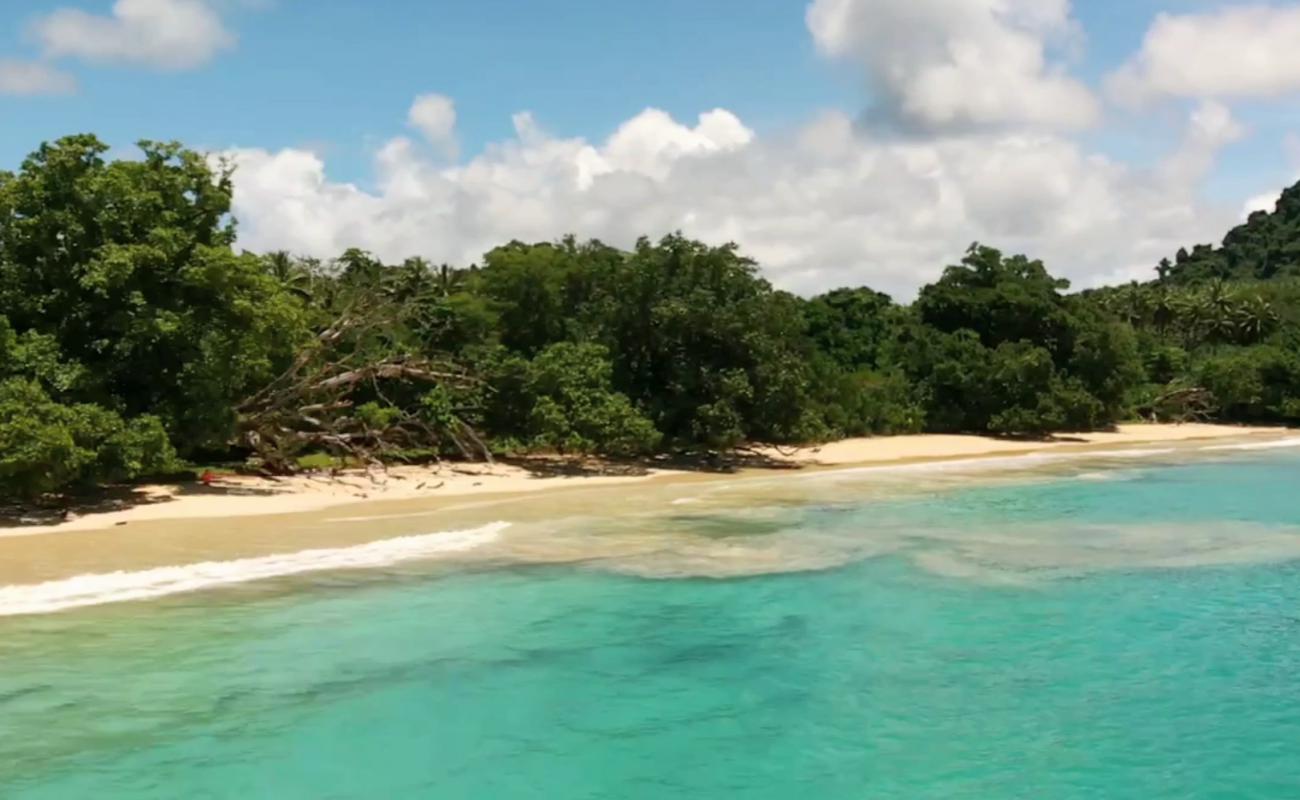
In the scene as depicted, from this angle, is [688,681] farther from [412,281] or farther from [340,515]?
[412,281]

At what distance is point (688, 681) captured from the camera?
41.6 ft

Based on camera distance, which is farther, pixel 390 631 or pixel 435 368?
pixel 435 368

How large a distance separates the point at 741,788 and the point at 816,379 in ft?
94.6

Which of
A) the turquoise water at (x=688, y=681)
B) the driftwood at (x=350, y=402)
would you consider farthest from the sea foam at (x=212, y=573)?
the driftwood at (x=350, y=402)

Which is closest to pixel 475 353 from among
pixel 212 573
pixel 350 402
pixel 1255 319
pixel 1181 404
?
pixel 350 402

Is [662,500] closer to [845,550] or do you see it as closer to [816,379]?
[845,550]

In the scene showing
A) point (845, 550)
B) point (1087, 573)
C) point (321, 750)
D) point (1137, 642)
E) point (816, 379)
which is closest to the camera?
point (321, 750)

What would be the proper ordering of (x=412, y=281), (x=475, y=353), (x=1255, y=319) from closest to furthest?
(x=475, y=353) < (x=412, y=281) < (x=1255, y=319)

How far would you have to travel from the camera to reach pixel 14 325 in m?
23.4

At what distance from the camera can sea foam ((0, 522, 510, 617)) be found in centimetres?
1543

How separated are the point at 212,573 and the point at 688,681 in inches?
351

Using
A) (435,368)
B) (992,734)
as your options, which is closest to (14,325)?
(435,368)

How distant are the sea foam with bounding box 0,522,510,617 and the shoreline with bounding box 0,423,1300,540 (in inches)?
171

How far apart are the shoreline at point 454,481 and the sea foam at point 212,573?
434 cm
